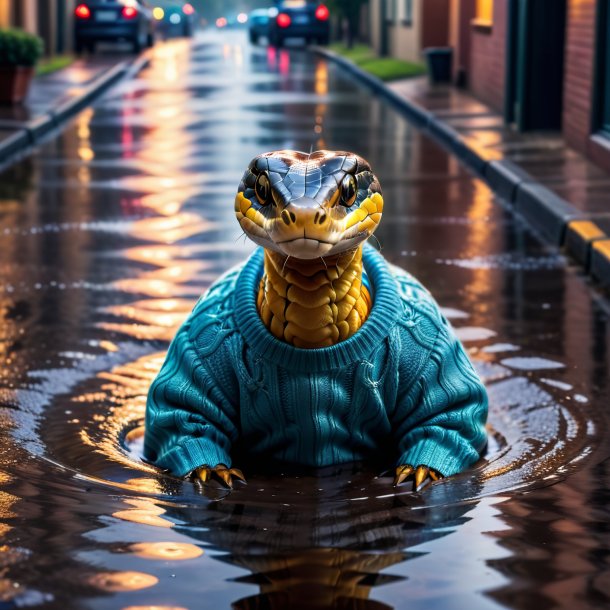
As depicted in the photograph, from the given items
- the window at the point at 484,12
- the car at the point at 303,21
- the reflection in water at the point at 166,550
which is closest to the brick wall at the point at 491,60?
the window at the point at 484,12

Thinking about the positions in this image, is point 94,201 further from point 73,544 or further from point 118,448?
point 73,544

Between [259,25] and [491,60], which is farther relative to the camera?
[259,25]

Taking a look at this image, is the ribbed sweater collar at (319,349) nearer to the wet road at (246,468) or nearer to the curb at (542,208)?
the wet road at (246,468)

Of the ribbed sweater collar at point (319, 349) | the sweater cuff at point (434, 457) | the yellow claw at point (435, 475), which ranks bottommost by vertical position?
the yellow claw at point (435, 475)

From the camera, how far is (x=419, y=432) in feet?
14.2

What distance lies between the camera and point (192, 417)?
170 inches

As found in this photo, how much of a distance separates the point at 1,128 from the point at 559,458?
13418mm

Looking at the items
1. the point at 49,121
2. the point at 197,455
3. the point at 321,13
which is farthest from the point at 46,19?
the point at 197,455

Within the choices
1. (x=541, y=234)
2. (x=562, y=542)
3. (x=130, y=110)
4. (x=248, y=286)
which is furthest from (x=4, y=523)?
(x=130, y=110)

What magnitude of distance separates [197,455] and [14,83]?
53.4 feet

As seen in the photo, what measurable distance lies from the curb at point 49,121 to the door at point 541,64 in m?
5.64

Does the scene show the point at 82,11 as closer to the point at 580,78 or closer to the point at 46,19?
→ the point at 46,19

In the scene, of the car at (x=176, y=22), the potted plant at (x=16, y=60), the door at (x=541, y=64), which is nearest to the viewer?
the door at (x=541, y=64)

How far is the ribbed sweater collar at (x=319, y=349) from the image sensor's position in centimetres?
408
